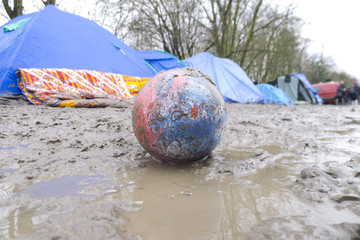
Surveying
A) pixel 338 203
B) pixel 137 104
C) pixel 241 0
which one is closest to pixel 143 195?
pixel 137 104

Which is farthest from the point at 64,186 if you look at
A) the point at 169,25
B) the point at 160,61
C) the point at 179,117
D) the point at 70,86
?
the point at 169,25

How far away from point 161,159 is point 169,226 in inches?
35.1

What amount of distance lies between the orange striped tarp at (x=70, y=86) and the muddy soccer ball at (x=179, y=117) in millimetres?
3191

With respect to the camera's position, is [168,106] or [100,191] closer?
[100,191]

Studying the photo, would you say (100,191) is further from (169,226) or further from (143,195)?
(169,226)

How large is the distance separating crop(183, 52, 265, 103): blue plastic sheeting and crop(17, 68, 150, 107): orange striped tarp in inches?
158

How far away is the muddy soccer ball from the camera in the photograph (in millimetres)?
1727

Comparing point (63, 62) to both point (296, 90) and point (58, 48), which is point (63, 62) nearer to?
point (58, 48)

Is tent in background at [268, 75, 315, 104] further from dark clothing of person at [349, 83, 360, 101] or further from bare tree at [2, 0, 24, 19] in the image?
bare tree at [2, 0, 24, 19]

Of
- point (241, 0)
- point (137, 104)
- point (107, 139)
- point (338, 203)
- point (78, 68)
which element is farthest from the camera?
point (241, 0)

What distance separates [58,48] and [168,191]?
535cm

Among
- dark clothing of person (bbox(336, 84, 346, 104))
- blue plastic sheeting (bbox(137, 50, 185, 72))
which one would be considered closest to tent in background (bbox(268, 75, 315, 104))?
dark clothing of person (bbox(336, 84, 346, 104))

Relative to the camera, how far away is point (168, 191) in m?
1.44

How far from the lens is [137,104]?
1919 mm
